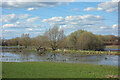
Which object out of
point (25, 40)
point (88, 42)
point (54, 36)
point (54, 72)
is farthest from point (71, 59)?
point (25, 40)

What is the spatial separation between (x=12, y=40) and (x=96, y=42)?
80779 millimetres

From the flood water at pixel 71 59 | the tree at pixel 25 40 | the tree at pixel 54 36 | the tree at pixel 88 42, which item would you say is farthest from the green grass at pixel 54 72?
the tree at pixel 25 40

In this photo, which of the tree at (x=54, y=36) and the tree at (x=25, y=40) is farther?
the tree at (x=25, y=40)

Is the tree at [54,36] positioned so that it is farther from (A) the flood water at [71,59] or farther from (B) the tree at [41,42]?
(A) the flood water at [71,59]

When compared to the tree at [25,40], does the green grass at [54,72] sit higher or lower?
lower

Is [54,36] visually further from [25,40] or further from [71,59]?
[71,59]

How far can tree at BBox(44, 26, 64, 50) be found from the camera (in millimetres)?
70188

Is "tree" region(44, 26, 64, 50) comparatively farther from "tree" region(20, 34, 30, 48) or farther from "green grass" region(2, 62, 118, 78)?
"green grass" region(2, 62, 118, 78)

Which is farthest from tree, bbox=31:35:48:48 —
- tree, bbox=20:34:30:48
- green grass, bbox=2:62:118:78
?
green grass, bbox=2:62:118:78

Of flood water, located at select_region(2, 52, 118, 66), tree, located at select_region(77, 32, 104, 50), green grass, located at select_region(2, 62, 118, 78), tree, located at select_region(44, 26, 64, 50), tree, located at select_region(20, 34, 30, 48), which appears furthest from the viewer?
tree, located at select_region(20, 34, 30, 48)

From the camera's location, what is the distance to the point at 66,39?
7031 cm

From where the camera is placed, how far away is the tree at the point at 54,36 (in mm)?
70188

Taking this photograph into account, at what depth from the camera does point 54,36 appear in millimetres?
71562

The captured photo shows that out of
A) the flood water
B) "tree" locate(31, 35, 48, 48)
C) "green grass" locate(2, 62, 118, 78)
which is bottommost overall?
the flood water
